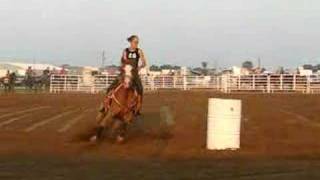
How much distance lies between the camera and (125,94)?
18719mm

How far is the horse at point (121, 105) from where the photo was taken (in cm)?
1861

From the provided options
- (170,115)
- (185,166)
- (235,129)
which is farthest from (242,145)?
(170,115)

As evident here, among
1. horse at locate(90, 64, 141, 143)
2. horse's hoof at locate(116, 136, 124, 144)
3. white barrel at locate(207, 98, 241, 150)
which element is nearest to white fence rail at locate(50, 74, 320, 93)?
horse at locate(90, 64, 141, 143)

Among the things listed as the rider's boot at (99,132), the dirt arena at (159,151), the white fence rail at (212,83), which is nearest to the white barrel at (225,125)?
the dirt arena at (159,151)

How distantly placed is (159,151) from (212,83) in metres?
43.9

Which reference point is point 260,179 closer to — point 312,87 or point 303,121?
point 303,121

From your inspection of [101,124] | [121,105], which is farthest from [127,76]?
[101,124]

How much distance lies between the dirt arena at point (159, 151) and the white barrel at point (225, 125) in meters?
A: 0.36

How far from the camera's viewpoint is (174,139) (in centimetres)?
1920

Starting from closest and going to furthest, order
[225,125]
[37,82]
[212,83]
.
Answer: [225,125]
[212,83]
[37,82]

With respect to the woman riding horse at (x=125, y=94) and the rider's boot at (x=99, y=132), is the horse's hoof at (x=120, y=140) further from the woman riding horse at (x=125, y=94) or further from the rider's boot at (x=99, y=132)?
the rider's boot at (x=99, y=132)

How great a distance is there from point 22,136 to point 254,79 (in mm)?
37374

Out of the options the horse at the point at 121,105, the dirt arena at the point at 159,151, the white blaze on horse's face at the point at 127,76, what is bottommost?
the dirt arena at the point at 159,151

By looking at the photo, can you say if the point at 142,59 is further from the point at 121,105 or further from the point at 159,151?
the point at 159,151
